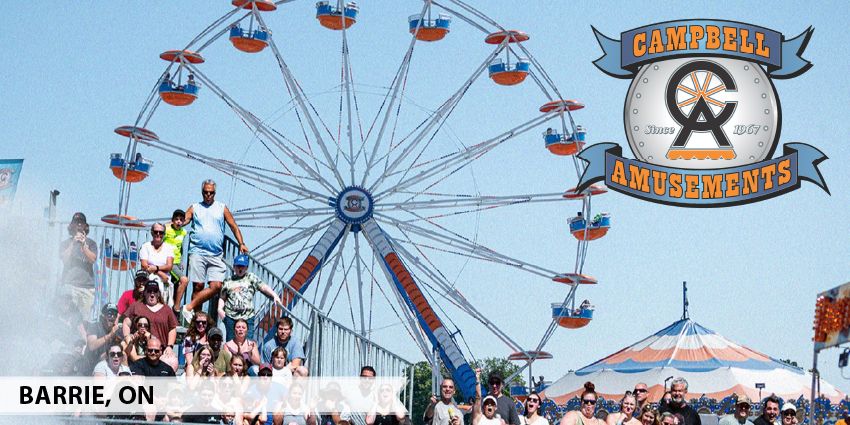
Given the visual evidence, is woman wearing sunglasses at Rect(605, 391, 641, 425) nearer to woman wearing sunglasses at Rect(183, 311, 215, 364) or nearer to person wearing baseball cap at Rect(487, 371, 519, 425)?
person wearing baseball cap at Rect(487, 371, 519, 425)

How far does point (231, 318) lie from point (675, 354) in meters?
22.1

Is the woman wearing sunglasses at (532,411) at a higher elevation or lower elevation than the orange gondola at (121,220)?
lower

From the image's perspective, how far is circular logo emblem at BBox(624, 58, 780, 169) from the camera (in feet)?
70.8

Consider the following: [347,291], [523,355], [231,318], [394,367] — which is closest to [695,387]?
[523,355]

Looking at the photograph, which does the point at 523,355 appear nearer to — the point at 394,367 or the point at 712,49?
the point at 712,49

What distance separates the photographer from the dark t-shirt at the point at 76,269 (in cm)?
1292

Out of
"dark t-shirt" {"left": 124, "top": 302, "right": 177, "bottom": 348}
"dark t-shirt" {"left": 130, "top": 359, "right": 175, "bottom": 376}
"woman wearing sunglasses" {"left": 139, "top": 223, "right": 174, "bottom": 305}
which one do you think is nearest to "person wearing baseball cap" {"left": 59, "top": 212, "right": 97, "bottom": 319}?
"woman wearing sunglasses" {"left": 139, "top": 223, "right": 174, "bottom": 305}

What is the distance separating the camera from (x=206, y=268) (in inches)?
548

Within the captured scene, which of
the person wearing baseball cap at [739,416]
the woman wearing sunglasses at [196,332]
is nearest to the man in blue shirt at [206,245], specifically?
the woman wearing sunglasses at [196,332]

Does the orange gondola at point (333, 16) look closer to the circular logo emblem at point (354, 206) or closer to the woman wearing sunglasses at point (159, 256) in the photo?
the circular logo emblem at point (354, 206)

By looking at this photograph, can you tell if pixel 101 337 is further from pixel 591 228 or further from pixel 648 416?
pixel 591 228

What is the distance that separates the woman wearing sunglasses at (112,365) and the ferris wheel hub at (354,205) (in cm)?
1934

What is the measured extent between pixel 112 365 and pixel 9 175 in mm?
13429

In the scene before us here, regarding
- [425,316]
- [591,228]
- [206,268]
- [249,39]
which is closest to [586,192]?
[591,228]
